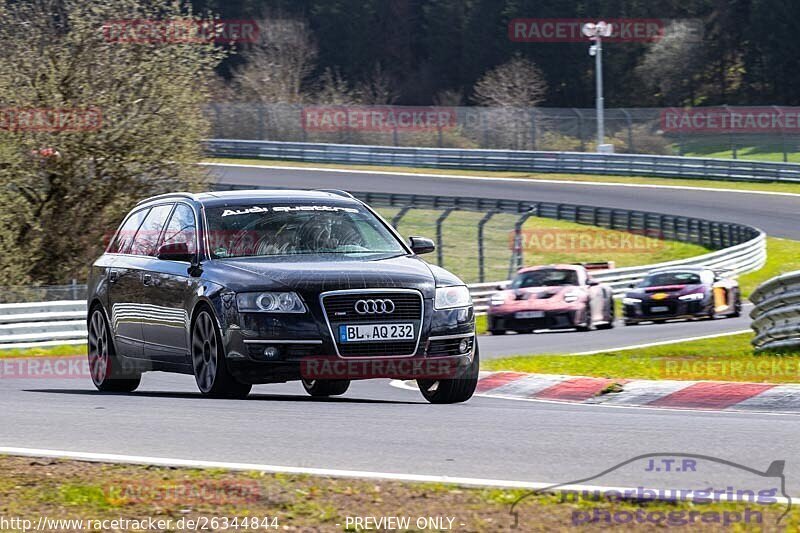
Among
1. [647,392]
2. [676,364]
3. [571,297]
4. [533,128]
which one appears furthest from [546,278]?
[533,128]

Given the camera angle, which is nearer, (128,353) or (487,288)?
(128,353)

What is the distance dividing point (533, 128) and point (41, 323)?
40765mm

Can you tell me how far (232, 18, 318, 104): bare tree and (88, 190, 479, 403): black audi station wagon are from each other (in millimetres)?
70875

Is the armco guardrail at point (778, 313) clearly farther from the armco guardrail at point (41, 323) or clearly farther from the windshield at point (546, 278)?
the armco guardrail at point (41, 323)

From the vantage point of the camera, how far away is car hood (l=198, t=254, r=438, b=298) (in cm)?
906

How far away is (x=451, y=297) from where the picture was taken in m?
9.40

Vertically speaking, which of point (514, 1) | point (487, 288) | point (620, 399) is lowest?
point (487, 288)

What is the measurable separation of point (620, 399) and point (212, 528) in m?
6.11

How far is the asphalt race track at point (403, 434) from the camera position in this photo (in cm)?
655

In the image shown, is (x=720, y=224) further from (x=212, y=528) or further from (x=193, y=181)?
(x=212, y=528)

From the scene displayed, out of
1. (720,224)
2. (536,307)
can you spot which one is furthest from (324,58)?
(536,307)

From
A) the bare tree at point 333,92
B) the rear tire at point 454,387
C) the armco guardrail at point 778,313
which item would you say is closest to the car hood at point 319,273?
the rear tire at point 454,387

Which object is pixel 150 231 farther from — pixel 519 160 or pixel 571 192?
pixel 519 160

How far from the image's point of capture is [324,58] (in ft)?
325
